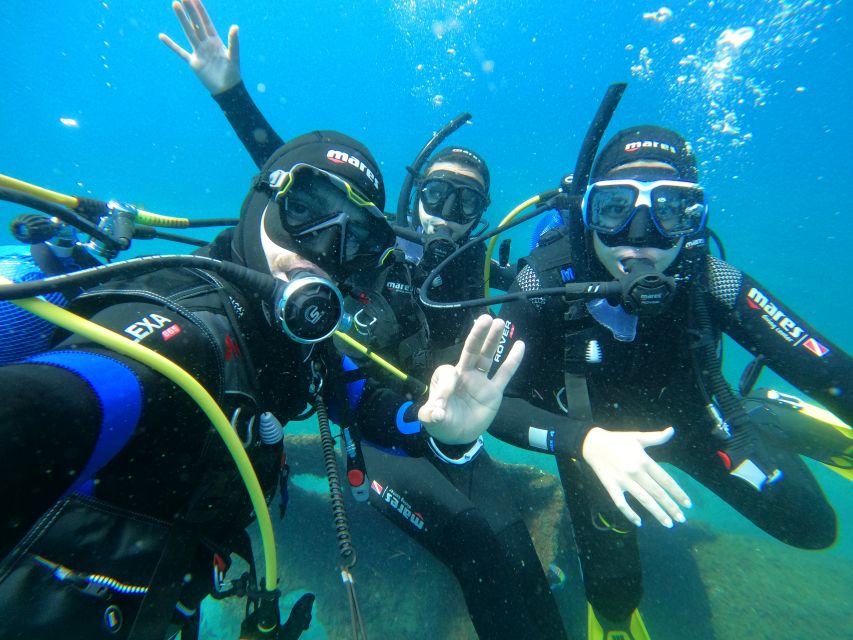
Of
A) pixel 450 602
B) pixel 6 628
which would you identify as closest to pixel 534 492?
pixel 450 602

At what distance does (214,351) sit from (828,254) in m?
63.9

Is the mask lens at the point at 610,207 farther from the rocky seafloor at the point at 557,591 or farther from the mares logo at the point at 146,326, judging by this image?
the rocky seafloor at the point at 557,591

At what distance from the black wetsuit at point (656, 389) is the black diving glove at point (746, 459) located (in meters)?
0.19

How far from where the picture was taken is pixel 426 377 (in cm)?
484

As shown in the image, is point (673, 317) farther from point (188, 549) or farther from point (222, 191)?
point (222, 191)

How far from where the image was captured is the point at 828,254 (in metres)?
44.2

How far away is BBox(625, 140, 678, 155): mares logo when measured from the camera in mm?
3393

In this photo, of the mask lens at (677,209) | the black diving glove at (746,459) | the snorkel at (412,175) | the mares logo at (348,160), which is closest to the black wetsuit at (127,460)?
the mares logo at (348,160)

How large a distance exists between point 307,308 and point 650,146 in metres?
3.32

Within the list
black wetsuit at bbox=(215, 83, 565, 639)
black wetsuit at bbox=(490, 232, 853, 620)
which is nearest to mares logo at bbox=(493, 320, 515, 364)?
black wetsuit at bbox=(490, 232, 853, 620)

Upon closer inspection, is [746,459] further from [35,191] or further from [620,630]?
[35,191]

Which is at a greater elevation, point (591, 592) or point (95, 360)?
point (95, 360)

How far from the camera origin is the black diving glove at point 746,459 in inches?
136

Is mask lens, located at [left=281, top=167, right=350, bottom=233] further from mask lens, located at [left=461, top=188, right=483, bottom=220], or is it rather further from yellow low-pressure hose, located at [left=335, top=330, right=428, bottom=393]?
mask lens, located at [left=461, top=188, right=483, bottom=220]
